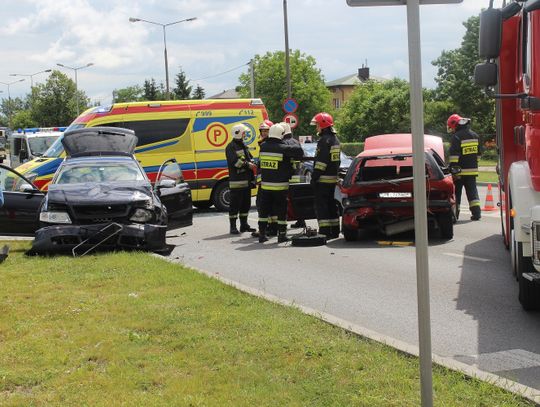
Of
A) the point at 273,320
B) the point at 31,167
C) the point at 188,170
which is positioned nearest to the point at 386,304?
the point at 273,320

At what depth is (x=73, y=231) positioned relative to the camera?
10320 millimetres

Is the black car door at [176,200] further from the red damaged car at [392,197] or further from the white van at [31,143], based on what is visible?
the white van at [31,143]

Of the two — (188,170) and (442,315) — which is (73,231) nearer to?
(442,315)

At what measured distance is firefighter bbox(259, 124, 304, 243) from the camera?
1209 cm

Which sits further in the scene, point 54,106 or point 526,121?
point 54,106

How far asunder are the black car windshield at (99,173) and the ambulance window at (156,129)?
5070mm

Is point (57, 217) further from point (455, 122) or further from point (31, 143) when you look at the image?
point (31, 143)

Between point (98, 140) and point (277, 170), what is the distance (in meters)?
4.42

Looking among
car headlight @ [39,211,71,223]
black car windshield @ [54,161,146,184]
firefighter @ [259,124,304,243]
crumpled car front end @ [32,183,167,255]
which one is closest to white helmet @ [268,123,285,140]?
firefighter @ [259,124,304,243]

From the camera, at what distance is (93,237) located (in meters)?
10.4

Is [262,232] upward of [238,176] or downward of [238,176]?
downward

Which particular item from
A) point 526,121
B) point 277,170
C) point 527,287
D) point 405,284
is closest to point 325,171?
point 277,170

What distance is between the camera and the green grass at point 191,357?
169 inches

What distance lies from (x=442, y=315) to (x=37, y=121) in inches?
2938
